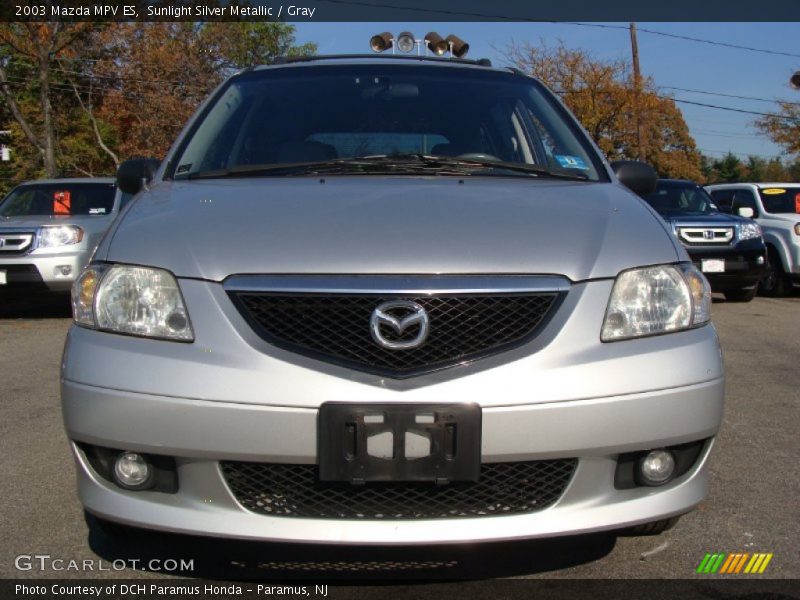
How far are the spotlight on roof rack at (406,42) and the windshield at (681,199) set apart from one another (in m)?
4.75

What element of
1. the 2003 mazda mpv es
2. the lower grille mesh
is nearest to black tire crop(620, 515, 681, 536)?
the 2003 mazda mpv es

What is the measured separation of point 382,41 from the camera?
34.9ft

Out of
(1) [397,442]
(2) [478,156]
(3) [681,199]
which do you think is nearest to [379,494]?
(1) [397,442]

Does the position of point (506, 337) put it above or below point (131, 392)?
above

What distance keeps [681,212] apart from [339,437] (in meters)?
11.1

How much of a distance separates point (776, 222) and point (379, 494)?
40.6 feet

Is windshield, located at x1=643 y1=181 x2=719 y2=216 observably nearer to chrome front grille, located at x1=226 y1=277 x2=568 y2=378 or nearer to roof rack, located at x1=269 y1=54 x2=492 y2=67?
roof rack, located at x1=269 y1=54 x2=492 y2=67

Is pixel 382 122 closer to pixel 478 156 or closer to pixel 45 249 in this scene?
pixel 478 156

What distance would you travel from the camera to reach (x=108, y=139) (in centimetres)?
3975

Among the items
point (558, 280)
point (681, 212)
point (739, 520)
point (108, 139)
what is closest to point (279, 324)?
point (558, 280)

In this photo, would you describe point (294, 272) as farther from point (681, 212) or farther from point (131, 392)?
point (681, 212)

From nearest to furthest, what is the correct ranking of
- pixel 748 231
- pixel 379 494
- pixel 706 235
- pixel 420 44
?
pixel 379 494, pixel 420 44, pixel 706 235, pixel 748 231

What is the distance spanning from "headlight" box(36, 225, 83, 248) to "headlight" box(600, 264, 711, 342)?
345 inches

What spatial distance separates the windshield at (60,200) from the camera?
11.1m
